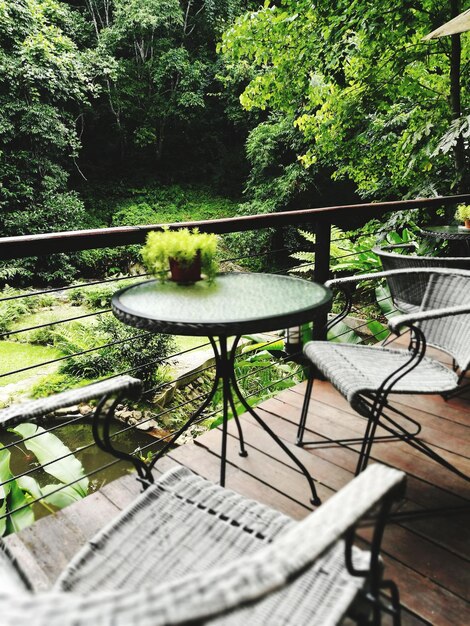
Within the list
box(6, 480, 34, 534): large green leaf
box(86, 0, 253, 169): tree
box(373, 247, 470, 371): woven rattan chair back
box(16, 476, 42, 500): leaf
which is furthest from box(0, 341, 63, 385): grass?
box(86, 0, 253, 169): tree

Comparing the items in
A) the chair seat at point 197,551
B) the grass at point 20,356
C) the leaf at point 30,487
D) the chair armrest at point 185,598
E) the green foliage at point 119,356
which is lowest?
the grass at point 20,356

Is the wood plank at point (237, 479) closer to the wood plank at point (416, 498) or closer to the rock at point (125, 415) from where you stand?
the wood plank at point (416, 498)

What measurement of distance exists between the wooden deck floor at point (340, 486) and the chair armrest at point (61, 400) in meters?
0.66

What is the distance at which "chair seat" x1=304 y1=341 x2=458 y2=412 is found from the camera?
1.48m

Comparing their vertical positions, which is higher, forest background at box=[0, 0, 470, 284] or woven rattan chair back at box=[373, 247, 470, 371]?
forest background at box=[0, 0, 470, 284]

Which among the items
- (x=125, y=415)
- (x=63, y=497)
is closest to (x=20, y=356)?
(x=125, y=415)

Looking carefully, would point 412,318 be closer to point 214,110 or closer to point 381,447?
point 381,447

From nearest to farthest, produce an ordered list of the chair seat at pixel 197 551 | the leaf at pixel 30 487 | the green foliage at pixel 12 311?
the chair seat at pixel 197 551, the leaf at pixel 30 487, the green foliage at pixel 12 311

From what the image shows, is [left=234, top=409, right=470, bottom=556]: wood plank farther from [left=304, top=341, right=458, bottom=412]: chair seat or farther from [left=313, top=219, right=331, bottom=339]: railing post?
[left=313, top=219, right=331, bottom=339]: railing post

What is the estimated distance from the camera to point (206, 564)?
867 millimetres

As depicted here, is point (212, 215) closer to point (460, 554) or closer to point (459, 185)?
point (459, 185)

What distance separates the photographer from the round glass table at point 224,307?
122cm

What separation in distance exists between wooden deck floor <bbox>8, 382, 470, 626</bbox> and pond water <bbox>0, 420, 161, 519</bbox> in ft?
8.16

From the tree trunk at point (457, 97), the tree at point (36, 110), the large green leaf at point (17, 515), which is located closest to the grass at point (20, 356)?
the tree at point (36, 110)
